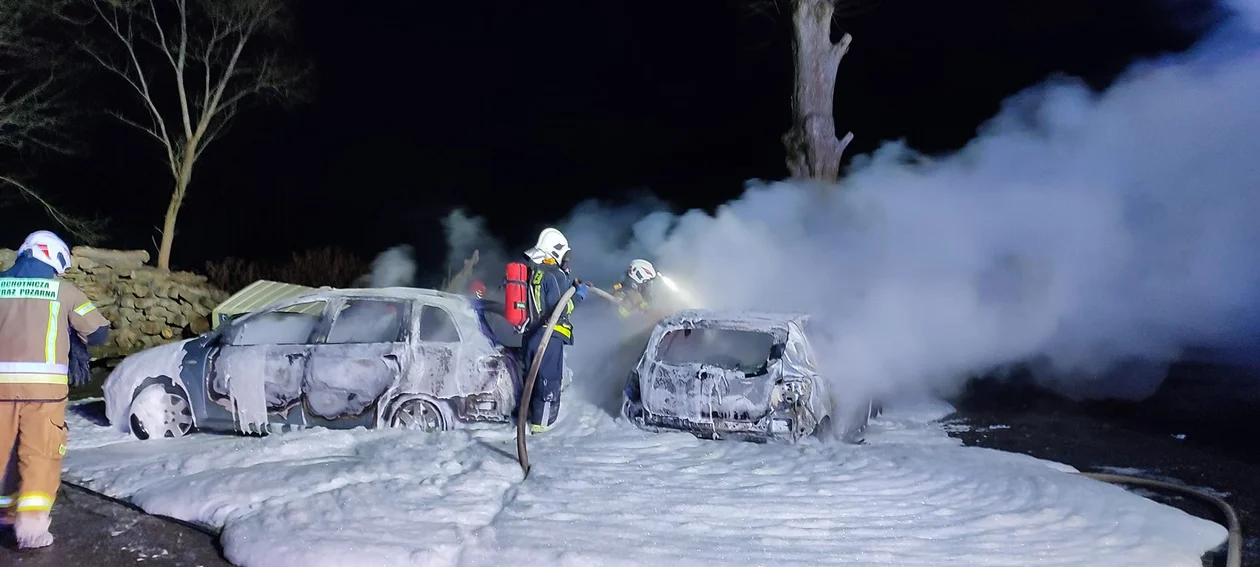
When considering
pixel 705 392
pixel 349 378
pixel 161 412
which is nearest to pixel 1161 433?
pixel 705 392

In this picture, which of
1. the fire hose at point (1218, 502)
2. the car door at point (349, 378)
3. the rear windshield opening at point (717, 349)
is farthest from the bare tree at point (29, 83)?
the fire hose at point (1218, 502)

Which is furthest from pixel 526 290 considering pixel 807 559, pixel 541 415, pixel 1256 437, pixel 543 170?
pixel 543 170

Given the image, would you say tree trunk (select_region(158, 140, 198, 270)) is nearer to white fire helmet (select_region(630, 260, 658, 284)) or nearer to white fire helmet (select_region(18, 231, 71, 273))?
white fire helmet (select_region(630, 260, 658, 284))

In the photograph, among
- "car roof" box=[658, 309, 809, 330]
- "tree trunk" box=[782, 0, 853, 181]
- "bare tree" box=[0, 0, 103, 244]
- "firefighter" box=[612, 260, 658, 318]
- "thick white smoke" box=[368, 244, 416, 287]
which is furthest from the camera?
"bare tree" box=[0, 0, 103, 244]

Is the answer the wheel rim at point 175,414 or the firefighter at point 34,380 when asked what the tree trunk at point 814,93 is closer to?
the wheel rim at point 175,414

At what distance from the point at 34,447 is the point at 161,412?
2868 mm

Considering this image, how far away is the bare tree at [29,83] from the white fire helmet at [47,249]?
1390 centimetres

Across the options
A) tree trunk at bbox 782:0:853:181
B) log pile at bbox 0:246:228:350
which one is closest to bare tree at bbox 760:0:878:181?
tree trunk at bbox 782:0:853:181

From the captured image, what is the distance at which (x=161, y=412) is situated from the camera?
26.0ft

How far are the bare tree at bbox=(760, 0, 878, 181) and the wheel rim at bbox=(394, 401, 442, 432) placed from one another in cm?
630

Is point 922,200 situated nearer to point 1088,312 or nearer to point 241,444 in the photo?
point 1088,312

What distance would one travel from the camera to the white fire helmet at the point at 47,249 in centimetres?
546

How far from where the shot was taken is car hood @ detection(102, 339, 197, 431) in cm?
794

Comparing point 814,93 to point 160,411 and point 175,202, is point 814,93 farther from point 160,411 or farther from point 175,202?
point 175,202
